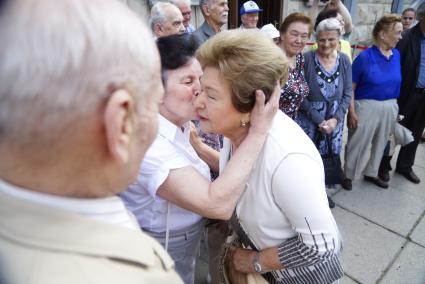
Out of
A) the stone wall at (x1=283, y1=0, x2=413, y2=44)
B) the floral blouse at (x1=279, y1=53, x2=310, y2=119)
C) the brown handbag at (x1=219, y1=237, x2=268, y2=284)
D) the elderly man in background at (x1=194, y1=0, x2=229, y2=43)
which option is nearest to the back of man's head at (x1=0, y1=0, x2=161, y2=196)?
the brown handbag at (x1=219, y1=237, x2=268, y2=284)

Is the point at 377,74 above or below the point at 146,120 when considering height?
below

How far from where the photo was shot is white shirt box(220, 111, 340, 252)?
1.24 m

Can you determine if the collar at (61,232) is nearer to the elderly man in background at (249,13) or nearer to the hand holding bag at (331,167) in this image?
the hand holding bag at (331,167)

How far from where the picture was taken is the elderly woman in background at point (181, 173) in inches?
51.8

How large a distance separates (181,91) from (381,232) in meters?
2.72

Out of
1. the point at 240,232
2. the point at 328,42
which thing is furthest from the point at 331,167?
the point at 240,232

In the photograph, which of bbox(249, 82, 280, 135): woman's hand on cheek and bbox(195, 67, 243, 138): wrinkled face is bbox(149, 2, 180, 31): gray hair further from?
bbox(249, 82, 280, 135): woman's hand on cheek

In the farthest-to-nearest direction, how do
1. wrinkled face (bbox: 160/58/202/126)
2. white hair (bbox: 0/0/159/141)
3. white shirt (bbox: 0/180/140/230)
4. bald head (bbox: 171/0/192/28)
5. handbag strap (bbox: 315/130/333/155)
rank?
bald head (bbox: 171/0/192/28) < handbag strap (bbox: 315/130/333/155) < wrinkled face (bbox: 160/58/202/126) < white shirt (bbox: 0/180/140/230) < white hair (bbox: 0/0/159/141)

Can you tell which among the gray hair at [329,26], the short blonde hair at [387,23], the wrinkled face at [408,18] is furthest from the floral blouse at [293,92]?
the wrinkled face at [408,18]

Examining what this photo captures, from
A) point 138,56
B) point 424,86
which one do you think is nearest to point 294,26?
point 424,86

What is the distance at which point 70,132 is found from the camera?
1.75ft

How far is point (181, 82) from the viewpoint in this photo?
1606mm

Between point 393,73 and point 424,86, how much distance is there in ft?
1.98

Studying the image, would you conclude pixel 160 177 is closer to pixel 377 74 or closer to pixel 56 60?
pixel 56 60
